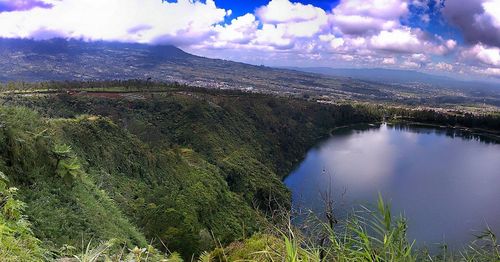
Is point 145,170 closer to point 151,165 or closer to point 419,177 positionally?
point 151,165

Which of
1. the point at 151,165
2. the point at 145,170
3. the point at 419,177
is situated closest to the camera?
the point at 145,170

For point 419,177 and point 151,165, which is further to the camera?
point 419,177

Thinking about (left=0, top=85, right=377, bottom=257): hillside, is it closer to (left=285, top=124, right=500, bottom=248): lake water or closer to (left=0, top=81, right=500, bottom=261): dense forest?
(left=0, top=81, right=500, bottom=261): dense forest

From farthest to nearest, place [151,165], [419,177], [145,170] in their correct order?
[419,177], [151,165], [145,170]

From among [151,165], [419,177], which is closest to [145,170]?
[151,165]

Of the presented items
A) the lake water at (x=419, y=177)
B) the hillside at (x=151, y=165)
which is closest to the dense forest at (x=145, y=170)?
the hillside at (x=151, y=165)

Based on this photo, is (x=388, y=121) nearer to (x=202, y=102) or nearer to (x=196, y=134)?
(x=202, y=102)
